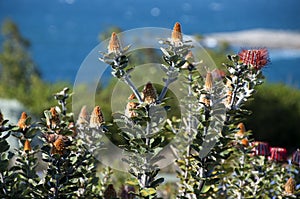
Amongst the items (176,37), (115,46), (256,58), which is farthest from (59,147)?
(256,58)

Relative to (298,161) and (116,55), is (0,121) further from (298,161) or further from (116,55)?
(298,161)

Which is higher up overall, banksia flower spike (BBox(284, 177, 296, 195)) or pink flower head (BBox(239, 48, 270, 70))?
pink flower head (BBox(239, 48, 270, 70))

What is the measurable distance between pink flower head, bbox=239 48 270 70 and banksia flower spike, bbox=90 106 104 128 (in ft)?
1.75

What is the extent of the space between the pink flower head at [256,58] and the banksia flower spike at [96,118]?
0.53 m

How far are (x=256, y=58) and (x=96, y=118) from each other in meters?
0.60

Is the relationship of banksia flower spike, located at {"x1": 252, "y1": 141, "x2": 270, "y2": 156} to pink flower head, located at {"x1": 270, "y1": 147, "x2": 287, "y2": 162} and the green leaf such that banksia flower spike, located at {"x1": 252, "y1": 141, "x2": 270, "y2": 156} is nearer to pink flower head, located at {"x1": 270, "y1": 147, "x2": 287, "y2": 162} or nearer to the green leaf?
pink flower head, located at {"x1": 270, "y1": 147, "x2": 287, "y2": 162}

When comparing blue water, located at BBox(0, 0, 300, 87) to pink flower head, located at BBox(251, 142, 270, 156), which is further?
blue water, located at BBox(0, 0, 300, 87)

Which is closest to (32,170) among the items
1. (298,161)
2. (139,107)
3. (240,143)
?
(139,107)

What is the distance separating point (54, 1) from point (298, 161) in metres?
57.8

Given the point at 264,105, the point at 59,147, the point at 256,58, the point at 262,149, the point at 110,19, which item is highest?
the point at 110,19

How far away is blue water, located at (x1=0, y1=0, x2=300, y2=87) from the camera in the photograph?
28703mm

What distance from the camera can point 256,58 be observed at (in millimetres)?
1826

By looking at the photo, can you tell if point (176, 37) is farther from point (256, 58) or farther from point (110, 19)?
point (110, 19)

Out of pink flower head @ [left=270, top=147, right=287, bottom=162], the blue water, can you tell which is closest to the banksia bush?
pink flower head @ [left=270, top=147, right=287, bottom=162]
